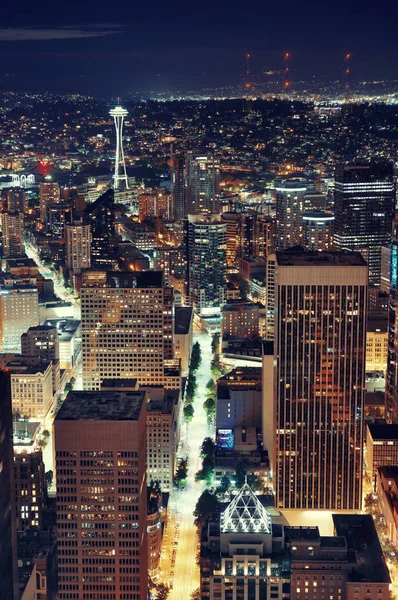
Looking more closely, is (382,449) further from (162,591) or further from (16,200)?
(16,200)

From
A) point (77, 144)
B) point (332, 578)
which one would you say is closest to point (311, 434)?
point (332, 578)

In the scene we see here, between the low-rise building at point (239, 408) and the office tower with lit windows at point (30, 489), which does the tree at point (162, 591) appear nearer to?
the office tower with lit windows at point (30, 489)

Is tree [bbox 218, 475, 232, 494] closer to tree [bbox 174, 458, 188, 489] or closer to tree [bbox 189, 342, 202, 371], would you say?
tree [bbox 174, 458, 188, 489]

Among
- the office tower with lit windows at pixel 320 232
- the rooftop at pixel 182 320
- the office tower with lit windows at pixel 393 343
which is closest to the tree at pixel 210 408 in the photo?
the rooftop at pixel 182 320

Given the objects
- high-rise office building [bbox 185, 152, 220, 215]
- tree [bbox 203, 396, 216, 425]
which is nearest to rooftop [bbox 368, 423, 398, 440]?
tree [bbox 203, 396, 216, 425]

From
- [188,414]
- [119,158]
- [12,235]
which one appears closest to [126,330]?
[188,414]

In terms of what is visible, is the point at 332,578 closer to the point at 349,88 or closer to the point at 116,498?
the point at 116,498
